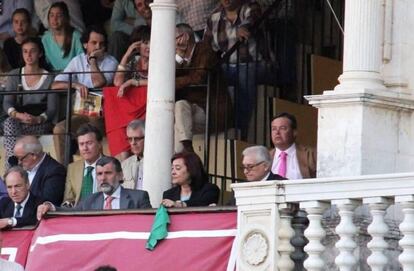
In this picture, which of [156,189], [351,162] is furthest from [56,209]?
[351,162]

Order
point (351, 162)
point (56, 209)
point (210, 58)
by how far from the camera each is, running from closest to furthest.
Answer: point (351, 162) → point (56, 209) → point (210, 58)

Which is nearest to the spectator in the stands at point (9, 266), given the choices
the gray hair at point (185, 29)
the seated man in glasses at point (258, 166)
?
the seated man in glasses at point (258, 166)

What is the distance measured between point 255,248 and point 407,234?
4.94 ft

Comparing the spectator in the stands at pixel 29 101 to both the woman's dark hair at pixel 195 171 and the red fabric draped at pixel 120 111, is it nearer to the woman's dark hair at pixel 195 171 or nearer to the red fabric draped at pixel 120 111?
the red fabric draped at pixel 120 111

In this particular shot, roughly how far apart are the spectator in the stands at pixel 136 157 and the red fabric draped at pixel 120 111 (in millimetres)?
945

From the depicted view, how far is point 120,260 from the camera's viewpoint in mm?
19875

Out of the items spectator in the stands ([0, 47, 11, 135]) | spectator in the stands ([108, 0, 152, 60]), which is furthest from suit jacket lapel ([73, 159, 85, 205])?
spectator in the stands ([108, 0, 152, 60])

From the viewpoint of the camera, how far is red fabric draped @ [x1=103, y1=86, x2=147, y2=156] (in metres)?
23.0

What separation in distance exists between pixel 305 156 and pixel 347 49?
53.7 inches

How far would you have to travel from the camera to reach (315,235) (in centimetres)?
1820

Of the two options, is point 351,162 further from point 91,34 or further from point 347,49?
point 91,34

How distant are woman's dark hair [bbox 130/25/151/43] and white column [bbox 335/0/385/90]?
4.84 m

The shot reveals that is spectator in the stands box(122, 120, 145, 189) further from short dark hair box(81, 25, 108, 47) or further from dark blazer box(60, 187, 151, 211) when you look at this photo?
short dark hair box(81, 25, 108, 47)

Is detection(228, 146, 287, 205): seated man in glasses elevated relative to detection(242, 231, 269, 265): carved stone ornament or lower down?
elevated
